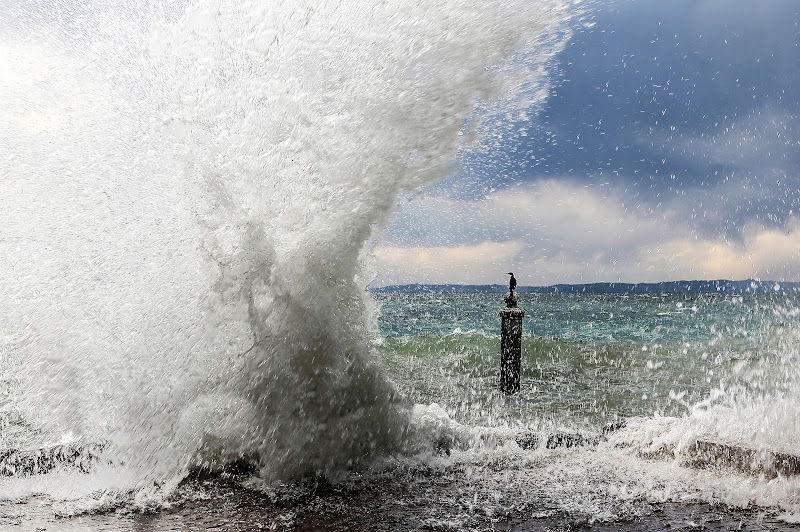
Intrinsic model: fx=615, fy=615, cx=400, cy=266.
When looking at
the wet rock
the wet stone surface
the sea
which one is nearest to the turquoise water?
the sea

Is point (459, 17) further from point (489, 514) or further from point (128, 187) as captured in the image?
point (489, 514)

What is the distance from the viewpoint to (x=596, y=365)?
17266mm

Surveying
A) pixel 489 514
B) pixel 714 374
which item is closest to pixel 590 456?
pixel 489 514

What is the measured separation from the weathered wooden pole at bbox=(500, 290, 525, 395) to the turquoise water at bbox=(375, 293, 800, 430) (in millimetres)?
321

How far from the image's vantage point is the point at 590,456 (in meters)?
4.57

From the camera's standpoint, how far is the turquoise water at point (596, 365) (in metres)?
10.4

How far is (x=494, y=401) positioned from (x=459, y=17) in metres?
7.92

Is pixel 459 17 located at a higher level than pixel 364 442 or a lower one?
higher

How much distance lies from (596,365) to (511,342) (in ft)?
26.4

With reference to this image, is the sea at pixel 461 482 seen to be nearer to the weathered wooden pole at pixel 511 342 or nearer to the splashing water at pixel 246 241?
the splashing water at pixel 246 241

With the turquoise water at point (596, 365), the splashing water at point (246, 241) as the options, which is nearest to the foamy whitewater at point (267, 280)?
the splashing water at point (246, 241)

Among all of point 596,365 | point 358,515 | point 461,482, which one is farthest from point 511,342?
point 596,365

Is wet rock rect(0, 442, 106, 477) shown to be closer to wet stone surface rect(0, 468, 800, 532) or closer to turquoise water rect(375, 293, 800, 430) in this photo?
wet stone surface rect(0, 468, 800, 532)

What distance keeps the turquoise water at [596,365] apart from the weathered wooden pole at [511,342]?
32 centimetres
